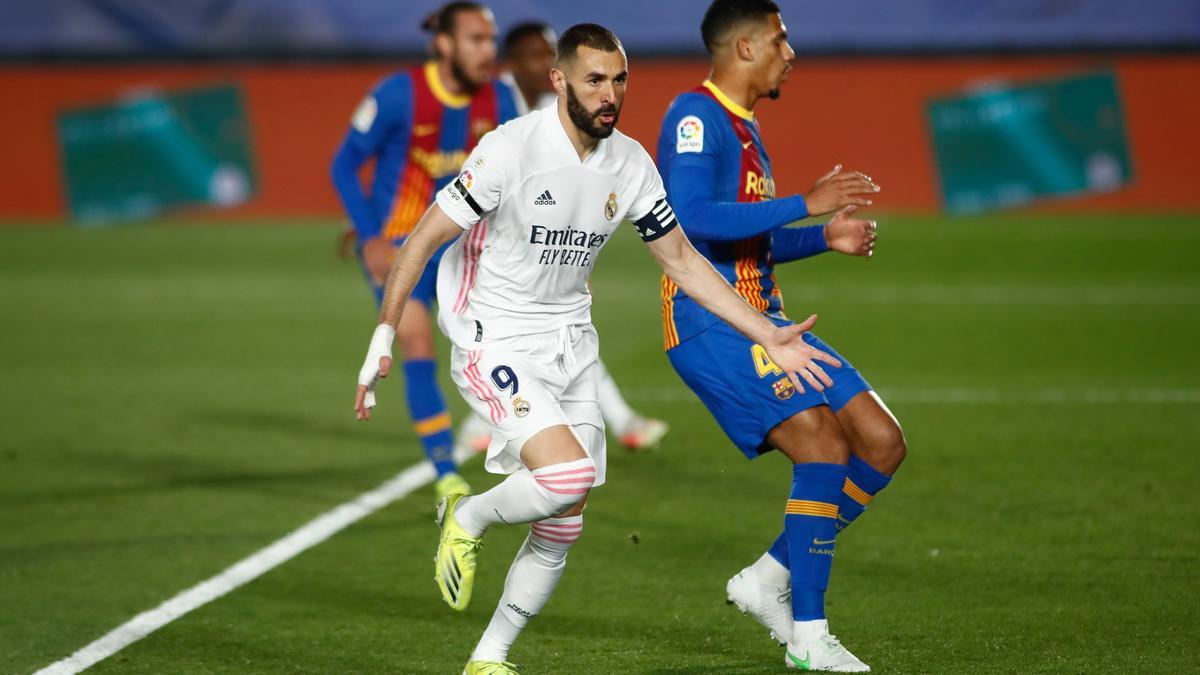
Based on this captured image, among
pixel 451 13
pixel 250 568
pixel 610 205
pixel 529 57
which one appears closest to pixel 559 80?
pixel 610 205

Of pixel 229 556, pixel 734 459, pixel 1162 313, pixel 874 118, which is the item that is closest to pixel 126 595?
pixel 229 556

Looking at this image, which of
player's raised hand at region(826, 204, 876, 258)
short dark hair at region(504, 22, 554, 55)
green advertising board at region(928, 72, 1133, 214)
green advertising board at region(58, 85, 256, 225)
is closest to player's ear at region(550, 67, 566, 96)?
player's raised hand at region(826, 204, 876, 258)

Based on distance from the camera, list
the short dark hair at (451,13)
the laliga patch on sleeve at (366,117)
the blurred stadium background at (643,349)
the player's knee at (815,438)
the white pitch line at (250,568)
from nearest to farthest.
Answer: the player's knee at (815,438) < the white pitch line at (250,568) < the blurred stadium background at (643,349) < the short dark hair at (451,13) < the laliga patch on sleeve at (366,117)

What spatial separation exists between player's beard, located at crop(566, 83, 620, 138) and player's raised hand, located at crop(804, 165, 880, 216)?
0.74 meters

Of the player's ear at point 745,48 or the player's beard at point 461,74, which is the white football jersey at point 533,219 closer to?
the player's ear at point 745,48

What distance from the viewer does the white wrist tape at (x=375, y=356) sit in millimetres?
4707

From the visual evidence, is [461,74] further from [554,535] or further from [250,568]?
[554,535]

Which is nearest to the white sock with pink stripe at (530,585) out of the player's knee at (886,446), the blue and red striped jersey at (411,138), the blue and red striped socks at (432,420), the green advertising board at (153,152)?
the player's knee at (886,446)

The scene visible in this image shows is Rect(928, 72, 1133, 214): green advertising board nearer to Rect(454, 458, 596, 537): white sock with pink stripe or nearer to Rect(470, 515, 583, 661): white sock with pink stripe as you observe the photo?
Rect(470, 515, 583, 661): white sock with pink stripe

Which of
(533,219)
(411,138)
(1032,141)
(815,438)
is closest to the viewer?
(533,219)

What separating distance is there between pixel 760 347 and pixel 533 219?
955 mm

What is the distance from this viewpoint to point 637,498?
7.77 meters

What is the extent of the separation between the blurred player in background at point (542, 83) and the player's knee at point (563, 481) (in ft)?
12.8

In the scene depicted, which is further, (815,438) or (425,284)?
(425,284)
